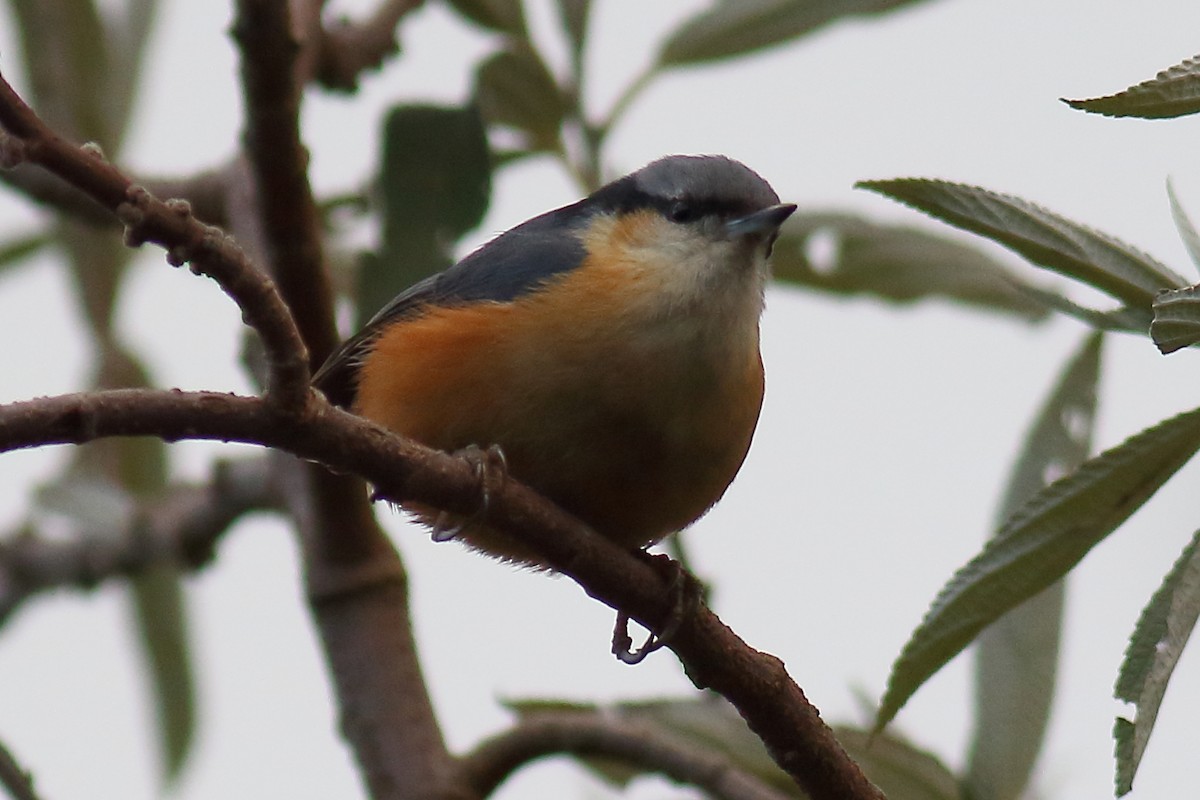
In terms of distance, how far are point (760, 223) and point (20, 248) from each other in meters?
2.22

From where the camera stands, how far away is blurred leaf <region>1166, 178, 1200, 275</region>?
1.73 metres

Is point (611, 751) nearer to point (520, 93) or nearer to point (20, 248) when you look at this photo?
point (520, 93)

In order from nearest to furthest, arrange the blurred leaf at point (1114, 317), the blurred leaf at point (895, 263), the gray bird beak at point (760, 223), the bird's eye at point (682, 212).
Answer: the blurred leaf at point (1114, 317), the gray bird beak at point (760, 223), the bird's eye at point (682, 212), the blurred leaf at point (895, 263)

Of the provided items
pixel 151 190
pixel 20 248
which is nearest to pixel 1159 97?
pixel 151 190

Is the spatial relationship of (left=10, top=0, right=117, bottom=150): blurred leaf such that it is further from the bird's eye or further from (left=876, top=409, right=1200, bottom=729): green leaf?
(left=876, top=409, right=1200, bottom=729): green leaf

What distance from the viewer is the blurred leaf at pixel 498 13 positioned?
11.4 feet

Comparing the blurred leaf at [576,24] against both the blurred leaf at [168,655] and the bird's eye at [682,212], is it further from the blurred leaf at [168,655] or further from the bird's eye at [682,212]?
the blurred leaf at [168,655]

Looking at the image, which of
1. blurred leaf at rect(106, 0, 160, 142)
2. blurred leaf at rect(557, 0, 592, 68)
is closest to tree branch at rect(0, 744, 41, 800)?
→ blurred leaf at rect(557, 0, 592, 68)

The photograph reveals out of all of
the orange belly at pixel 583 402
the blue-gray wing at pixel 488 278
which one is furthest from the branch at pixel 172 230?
the blue-gray wing at pixel 488 278

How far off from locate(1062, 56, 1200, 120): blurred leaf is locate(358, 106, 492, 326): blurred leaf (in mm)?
1644

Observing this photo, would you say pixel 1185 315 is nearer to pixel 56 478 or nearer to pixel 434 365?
pixel 434 365

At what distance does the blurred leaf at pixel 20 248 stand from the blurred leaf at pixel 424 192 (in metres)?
1.44

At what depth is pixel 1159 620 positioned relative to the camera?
1546mm

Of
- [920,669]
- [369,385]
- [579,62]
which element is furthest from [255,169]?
[920,669]
